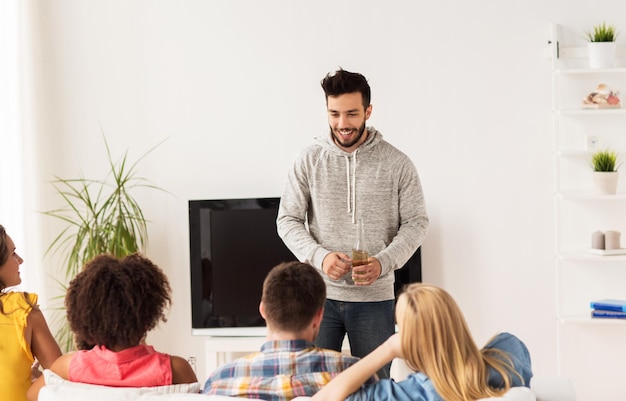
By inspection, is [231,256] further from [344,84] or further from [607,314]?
[607,314]

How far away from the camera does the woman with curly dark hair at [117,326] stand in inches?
81.2

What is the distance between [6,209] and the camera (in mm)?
4234

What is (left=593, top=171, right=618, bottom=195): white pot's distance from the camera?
13.2 ft

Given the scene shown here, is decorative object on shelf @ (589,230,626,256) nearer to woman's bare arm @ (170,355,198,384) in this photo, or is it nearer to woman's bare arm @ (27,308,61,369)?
woman's bare arm @ (170,355,198,384)

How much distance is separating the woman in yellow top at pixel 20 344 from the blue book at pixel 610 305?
8.82ft

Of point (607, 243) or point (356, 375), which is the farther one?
point (607, 243)

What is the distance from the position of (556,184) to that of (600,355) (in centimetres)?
90

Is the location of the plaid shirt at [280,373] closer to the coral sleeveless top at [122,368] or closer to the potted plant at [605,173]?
the coral sleeveless top at [122,368]

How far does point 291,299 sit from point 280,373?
0.62 ft

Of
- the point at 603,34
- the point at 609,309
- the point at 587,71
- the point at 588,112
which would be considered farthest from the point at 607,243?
the point at 603,34

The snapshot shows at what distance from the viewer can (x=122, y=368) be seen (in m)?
2.08

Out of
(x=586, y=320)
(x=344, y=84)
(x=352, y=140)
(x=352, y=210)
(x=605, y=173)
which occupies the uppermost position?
(x=344, y=84)

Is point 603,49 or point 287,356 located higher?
point 603,49

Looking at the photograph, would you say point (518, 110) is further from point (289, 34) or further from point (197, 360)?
point (197, 360)
